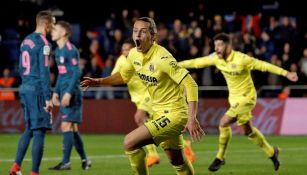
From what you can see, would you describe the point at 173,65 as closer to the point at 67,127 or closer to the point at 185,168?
the point at 185,168

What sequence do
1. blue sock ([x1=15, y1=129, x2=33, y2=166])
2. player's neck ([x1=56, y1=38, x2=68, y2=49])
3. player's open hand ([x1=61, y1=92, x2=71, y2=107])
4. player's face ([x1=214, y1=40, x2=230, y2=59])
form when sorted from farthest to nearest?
player's face ([x1=214, y1=40, x2=230, y2=59]), player's neck ([x1=56, y1=38, x2=68, y2=49]), player's open hand ([x1=61, y1=92, x2=71, y2=107]), blue sock ([x1=15, y1=129, x2=33, y2=166])

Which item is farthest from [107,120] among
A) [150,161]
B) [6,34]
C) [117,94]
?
[150,161]

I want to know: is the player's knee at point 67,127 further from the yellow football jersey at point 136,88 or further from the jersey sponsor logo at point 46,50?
the jersey sponsor logo at point 46,50

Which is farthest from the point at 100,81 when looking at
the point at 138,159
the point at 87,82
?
the point at 138,159

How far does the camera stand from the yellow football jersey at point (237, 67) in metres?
14.7

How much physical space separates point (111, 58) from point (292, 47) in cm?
513

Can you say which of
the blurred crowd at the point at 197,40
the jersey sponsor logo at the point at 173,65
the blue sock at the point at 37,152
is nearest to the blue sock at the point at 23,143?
the blue sock at the point at 37,152

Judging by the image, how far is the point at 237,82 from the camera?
→ 1506cm

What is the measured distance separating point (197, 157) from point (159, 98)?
6871 millimetres

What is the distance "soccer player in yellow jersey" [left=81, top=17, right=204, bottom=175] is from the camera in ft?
31.1

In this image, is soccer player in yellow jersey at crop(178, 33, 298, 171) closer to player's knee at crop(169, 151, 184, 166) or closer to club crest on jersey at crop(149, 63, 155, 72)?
player's knee at crop(169, 151, 184, 166)

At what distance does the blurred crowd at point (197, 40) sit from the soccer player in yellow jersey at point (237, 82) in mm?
8258

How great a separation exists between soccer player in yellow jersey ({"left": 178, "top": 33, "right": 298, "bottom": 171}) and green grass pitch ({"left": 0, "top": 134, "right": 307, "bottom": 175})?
48cm

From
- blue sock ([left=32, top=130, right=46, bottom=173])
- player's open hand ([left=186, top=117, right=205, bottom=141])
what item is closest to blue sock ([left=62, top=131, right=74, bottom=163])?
blue sock ([left=32, top=130, right=46, bottom=173])
